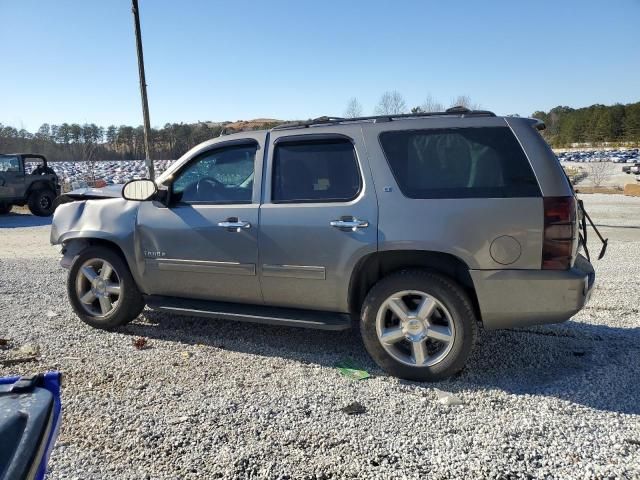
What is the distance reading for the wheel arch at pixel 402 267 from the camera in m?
3.56

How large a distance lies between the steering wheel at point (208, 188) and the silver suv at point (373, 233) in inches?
0.5

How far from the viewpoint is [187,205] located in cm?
433

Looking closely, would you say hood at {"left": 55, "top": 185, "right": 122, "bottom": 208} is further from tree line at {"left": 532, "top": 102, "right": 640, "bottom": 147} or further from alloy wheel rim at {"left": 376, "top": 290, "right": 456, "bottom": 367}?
tree line at {"left": 532, "top": 102, "right": 640, "bottom": 147}

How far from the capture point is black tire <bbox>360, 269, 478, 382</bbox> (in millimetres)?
3436

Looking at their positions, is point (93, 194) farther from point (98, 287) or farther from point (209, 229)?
point (209, 229)

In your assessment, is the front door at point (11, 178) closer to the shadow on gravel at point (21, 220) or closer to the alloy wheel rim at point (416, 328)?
the shadow on gravel at point (21, 220)

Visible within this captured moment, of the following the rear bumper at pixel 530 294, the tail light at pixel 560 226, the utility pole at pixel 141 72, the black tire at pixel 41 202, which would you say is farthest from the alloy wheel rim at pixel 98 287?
the black tire at pixel 41 202

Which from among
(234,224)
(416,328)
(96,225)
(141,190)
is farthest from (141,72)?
(416,328)

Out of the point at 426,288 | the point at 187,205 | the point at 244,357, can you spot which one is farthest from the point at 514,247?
the point at 187,205

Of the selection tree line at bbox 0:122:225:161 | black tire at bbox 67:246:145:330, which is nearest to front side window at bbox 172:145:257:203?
black tire at bbox 67:246:145:330

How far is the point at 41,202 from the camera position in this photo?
677 inches

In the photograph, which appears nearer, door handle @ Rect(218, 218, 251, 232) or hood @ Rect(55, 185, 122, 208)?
door handle @ Rect(218, 218, 251, 232)

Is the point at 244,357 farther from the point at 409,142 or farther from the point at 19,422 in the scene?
the point at 19,422

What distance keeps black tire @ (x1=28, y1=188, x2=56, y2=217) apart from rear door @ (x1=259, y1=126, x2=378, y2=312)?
1607 cm
